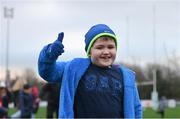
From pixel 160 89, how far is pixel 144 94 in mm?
2293

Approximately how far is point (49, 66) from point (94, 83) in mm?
393

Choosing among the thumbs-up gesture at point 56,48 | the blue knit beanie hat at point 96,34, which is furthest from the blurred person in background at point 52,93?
the thumbs-up gesture at point 56,48

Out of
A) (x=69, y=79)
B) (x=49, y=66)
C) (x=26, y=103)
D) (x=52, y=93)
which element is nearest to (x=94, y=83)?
(x=69, y=79)

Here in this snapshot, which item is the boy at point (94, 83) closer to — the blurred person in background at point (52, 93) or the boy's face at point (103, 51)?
the boy's face at point (103, 51)

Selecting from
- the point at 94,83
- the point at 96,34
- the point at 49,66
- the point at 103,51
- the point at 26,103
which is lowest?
the point at 26,103

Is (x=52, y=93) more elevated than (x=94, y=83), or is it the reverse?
(x=94, y=83)

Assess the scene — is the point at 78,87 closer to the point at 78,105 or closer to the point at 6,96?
the point at 78,105

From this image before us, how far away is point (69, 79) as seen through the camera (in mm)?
4414

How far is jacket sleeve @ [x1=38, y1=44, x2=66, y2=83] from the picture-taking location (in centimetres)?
430

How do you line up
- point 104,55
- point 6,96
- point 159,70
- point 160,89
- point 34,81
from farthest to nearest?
1. point 34,81
2. point 159,70
3. point 160,89
4. point 6,96
5. point 104,55

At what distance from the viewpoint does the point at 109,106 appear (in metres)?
4.42

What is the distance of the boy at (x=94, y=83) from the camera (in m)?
4.38

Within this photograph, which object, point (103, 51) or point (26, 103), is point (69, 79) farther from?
point (26, 103)

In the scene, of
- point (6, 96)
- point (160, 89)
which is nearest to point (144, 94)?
point (160, 89)
